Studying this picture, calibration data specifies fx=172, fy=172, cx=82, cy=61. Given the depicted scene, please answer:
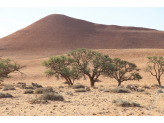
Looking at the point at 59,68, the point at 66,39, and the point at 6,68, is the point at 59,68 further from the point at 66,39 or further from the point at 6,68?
the point at 66,39

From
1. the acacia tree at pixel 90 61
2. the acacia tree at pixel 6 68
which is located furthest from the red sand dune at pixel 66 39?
the acacia tree at pixel 90 61

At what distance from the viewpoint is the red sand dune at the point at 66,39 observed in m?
86.6

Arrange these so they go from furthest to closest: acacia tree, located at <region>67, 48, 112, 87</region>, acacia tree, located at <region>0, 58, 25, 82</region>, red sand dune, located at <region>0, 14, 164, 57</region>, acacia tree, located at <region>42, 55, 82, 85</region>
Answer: red sand dune, located at <region>0, 14, 164, 57</region>, acacia tree, located at <region>67, 48, 112, 87</region>, acacia tree, located at <region>42, 55, 82, 85</region>, acacia tree, located at <region>0, 58, 25, 82</region>

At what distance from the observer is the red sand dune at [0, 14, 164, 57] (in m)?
86.6

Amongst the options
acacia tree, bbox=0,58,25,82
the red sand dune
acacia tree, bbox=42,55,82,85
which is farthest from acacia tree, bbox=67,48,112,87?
the red sand dune

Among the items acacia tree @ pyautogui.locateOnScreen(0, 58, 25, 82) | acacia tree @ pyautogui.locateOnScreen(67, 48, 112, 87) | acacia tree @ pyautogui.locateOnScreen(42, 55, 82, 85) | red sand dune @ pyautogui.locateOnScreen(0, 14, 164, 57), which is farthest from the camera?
red sand dune @ pyautogui.locateOnScreen(0, 14, 164, 57)

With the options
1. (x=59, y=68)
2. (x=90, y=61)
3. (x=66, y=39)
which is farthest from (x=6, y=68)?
(x=66, y=39)

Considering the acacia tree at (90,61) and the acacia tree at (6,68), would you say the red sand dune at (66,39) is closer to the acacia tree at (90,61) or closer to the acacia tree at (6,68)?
the acacia tree at (6,68)

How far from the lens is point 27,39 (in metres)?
101

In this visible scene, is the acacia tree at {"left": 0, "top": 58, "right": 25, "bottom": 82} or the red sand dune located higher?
the red sand dune

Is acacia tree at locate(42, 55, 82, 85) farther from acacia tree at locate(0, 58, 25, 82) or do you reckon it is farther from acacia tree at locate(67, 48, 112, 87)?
acacia tree at locate(0, 58, 25, 82)

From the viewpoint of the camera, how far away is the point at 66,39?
102500 mm

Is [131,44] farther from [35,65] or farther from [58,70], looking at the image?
[58,70]
